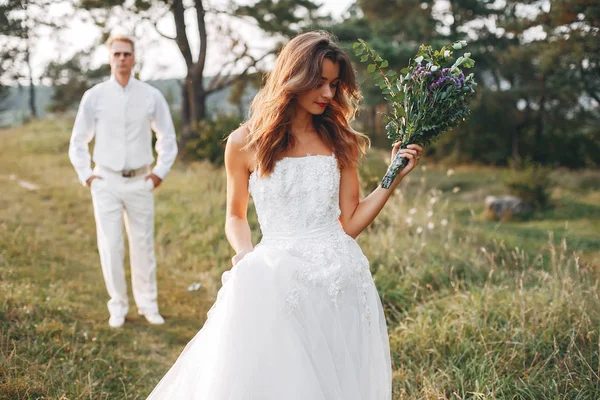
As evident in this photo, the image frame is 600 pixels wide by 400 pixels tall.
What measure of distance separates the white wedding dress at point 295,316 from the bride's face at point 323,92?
0.81ft

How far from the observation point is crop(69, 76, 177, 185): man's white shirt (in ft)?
15.8

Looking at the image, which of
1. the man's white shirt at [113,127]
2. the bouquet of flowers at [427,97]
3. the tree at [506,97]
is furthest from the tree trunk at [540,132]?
the bouquet of flowers at [427,97]

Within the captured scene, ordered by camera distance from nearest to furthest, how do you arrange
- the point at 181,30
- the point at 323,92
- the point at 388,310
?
the point at 323,92 → the point at 388,310 → the point at 181,30

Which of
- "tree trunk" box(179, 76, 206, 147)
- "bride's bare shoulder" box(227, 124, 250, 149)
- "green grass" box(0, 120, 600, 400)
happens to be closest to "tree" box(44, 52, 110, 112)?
"tree trunk" box(179, 76, 206, 147)

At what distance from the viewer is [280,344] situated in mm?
2225

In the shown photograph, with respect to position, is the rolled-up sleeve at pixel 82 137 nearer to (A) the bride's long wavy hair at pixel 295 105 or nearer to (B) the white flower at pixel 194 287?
(B) the white flower at pixel 194 287

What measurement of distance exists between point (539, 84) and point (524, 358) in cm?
1908

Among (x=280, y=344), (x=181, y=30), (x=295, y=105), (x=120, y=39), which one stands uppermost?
(x=181, y=30)

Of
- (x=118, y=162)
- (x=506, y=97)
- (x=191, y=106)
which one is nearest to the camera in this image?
(x=118, y=162)

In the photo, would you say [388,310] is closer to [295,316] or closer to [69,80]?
[295,316]

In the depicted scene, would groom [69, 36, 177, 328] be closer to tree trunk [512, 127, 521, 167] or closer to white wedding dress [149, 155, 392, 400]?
white wedding dress [149, 155, 392, 400]

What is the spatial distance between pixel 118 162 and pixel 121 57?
3.05ft

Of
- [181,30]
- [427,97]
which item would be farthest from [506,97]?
[427,97]

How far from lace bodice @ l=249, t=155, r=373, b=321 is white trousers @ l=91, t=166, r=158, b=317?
2.56 m
